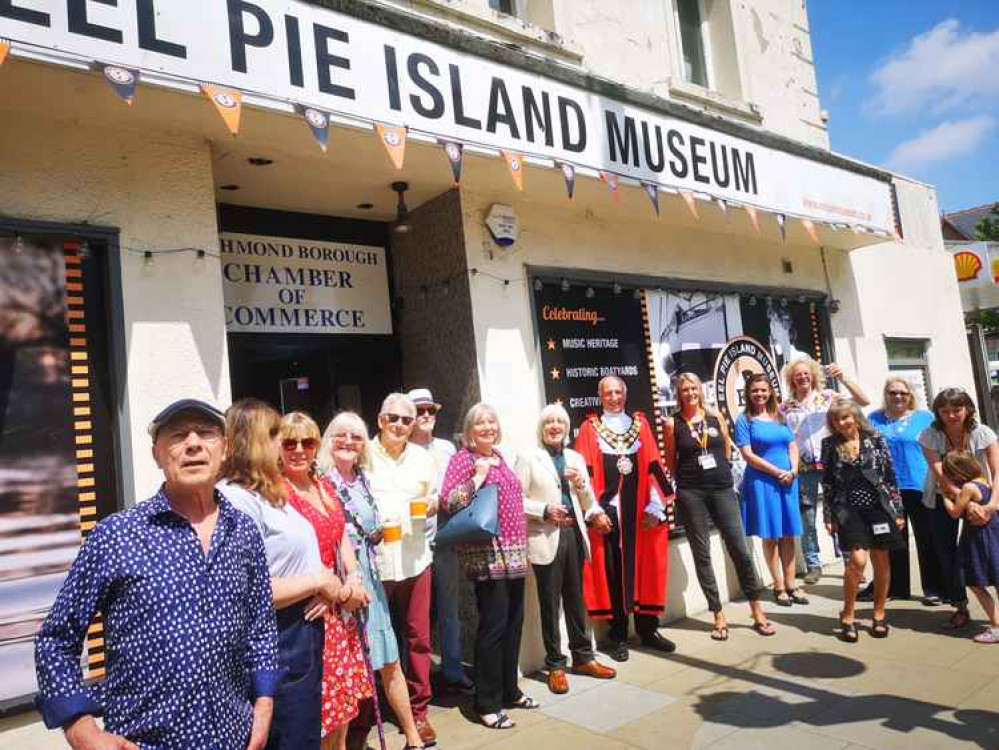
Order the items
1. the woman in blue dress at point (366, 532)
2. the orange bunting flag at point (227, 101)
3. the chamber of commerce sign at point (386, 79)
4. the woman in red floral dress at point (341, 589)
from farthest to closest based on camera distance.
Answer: the woman in blue dress at point (366, 532)
the orange bunting flag at point (227, 101)
the chamber of commerce sign at point (386, 79)
the woman in red floral dress at point (341, 589)

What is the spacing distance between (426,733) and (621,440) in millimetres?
2348

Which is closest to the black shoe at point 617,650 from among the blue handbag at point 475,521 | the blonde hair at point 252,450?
the blue handbag at point 475,521

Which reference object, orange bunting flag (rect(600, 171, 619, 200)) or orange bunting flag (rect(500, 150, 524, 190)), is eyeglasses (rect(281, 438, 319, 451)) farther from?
orange bunting flag (rect(600, 171, 619, 200))

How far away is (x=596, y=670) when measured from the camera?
450 centimetres

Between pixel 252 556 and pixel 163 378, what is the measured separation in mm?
2014

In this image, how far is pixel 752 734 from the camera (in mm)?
3535

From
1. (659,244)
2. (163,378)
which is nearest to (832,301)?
(659,244)

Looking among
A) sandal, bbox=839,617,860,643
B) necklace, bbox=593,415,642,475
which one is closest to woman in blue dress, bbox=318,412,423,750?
necklace, bbox=593,415,642,475

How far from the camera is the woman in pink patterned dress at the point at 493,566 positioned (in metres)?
3.91

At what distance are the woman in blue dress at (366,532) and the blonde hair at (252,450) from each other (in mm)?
604

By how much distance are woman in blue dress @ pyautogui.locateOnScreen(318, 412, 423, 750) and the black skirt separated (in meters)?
3.21

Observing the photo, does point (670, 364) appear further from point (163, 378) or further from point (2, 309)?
point (2, 309)

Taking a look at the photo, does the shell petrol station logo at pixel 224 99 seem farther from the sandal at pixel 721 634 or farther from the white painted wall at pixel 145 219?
the sandal at pixel 721 634

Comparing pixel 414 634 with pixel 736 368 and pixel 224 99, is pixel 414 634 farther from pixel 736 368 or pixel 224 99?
pixel 736 368
